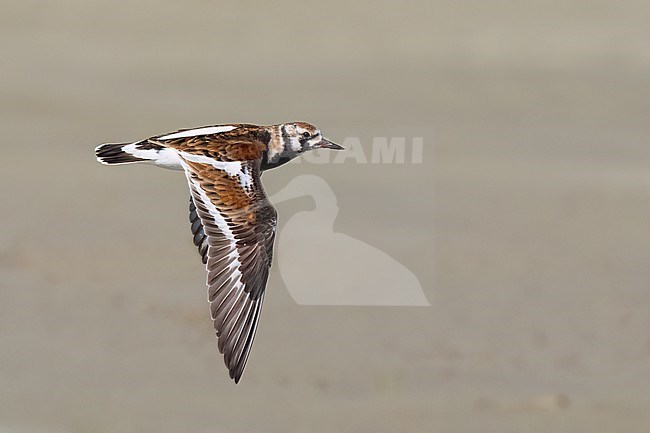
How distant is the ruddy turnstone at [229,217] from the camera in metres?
4.29

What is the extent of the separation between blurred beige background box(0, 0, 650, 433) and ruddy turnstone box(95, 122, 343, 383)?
567 mm

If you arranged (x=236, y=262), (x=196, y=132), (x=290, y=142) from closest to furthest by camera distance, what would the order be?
1. (x=236, y=262)
2. (x=196, y=132)
3. (x=290, y=142)

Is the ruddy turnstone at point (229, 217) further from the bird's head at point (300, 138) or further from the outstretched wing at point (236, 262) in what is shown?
the bird's head at point (300, 138)

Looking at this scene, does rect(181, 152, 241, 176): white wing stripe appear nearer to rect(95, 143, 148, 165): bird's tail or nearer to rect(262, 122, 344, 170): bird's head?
rect(95, 143, 148, 165): bird's tail

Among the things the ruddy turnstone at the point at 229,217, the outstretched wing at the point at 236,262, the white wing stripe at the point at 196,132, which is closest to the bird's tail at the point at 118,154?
the ruddy turnstone at the point at 229,217

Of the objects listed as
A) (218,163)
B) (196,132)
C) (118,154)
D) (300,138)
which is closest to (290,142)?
(300,138)

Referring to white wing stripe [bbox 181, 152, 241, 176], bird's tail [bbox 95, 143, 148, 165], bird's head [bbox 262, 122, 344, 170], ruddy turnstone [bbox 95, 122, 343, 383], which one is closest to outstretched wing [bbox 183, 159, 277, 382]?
ruddy turnstone [bbox 95, 122, 343, 383]

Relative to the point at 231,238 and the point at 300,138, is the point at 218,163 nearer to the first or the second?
the point at 231,238

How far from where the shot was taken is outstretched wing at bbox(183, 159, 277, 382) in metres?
4.28

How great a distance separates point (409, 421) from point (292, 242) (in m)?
1.28

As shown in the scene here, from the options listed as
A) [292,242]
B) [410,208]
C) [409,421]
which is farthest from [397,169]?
[409,421]

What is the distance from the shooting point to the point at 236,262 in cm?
431

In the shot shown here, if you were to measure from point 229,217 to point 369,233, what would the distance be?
67.1 inches

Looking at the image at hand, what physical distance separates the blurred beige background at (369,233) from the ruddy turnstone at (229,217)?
1.86ft
